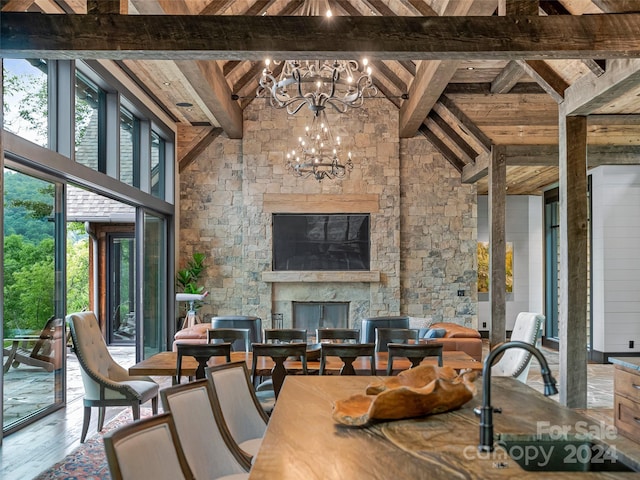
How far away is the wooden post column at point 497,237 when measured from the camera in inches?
328

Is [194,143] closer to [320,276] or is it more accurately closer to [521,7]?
[320,276]

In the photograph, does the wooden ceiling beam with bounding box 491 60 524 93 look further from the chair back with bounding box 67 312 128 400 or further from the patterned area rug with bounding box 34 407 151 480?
the patterned area rug with bounding box 34 407 151 480

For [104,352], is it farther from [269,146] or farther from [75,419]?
[269,146]

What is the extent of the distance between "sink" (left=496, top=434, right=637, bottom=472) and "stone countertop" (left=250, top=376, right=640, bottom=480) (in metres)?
0.05

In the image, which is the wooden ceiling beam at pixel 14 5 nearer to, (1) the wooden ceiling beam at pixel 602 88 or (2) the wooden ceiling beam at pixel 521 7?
(2) the wooden ceiling beam at pixel 521 7

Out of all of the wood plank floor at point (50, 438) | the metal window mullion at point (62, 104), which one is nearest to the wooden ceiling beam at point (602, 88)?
the wood plank floor at point (50, 438)

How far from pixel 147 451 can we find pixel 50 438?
360 centimetres

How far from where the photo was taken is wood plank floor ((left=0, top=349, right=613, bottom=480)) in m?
4.06

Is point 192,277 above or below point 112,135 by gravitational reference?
below

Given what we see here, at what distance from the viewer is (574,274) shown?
17.6 ft

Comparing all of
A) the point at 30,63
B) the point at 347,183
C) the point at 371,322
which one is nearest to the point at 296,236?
the point at 347,183

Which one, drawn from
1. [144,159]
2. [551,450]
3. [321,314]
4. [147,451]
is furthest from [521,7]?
[321,314]

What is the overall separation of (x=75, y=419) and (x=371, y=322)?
3.16 m

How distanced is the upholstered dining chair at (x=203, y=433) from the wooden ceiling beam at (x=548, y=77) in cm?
473
